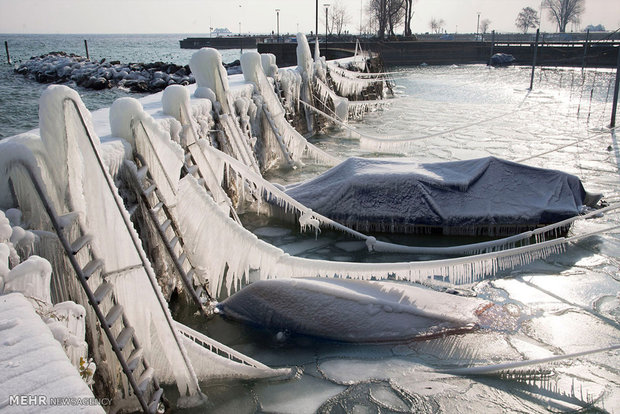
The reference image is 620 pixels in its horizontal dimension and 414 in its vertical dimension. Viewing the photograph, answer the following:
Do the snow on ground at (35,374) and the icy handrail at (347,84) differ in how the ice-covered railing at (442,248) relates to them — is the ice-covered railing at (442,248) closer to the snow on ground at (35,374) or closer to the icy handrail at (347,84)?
the snow on ground at (35,374)

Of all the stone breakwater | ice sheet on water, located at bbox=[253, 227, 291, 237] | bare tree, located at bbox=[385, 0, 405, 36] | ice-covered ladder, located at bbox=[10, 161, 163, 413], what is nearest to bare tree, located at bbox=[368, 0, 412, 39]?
bare tree, located at bbox=[385, 0, 405, 36]

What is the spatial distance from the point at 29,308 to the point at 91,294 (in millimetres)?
713

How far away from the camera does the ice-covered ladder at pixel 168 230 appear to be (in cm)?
414

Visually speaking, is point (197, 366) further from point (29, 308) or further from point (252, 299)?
point (29, 308)

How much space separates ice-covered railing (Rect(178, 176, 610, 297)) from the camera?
4.04 metres

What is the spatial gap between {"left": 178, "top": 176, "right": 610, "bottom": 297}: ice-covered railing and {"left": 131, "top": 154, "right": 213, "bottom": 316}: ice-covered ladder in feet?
0.34

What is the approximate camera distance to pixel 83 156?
2910 mm

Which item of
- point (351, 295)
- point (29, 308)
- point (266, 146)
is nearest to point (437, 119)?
point (266, 146)

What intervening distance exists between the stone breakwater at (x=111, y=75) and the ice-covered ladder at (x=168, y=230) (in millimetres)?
20723

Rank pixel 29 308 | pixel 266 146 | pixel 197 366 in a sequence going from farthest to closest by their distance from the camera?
pixel 266 146, pixel 197 366, pixel 29 308

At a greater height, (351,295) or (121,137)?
(121,137)

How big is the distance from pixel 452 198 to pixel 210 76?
3.79 m

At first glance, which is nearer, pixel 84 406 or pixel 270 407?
pixel 84 406

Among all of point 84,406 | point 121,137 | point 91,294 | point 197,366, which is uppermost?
point 121,137
